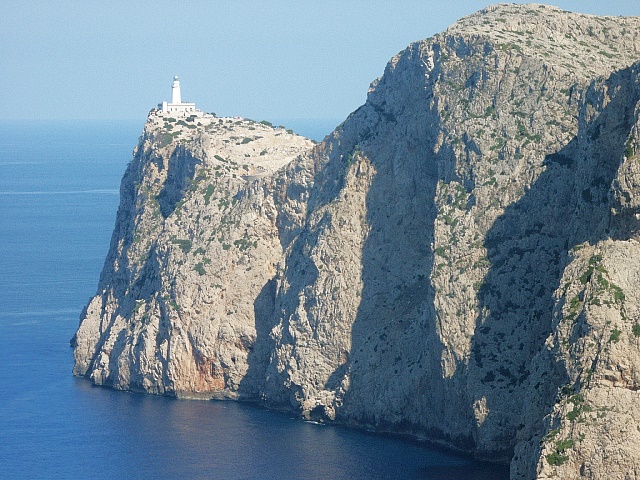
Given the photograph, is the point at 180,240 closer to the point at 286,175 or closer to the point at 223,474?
the point at 286,175

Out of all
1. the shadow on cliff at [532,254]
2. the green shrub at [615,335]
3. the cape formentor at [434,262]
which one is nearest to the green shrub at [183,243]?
the cape formentor at [434,262]

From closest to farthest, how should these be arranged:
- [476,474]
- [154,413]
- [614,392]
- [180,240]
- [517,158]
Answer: [614,392] < [476,474] < [517,158] < [154,413] < [180,240]

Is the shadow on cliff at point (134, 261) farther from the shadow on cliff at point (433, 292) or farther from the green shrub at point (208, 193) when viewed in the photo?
the shadow on cliff at point (433, 292)

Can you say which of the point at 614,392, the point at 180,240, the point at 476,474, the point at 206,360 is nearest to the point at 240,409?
the point at 206,360

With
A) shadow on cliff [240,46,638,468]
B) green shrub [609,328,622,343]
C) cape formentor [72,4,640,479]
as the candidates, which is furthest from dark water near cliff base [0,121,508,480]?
green shrub [609,328,622,343]

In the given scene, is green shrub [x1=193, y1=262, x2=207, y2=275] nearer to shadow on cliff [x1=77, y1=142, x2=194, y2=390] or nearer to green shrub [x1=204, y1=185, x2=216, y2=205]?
shadow on cliff [x1=77, y1=142, x2=194, y2=390]

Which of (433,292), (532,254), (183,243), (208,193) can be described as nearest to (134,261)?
(183,243)
